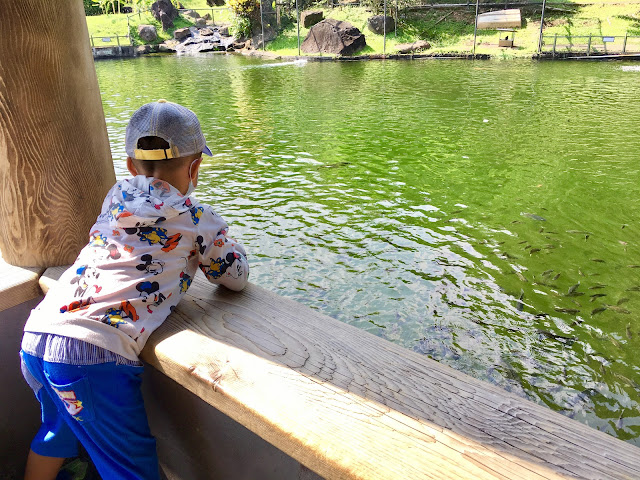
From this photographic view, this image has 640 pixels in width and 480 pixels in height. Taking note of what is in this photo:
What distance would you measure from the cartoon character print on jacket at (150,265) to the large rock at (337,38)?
27915mm

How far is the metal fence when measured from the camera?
923 inches

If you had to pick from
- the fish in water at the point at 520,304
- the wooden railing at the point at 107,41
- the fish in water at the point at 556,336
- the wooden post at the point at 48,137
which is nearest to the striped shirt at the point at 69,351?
the wooden post at the point at 48,137

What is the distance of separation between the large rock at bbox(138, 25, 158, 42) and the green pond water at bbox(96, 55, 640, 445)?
2896 cm

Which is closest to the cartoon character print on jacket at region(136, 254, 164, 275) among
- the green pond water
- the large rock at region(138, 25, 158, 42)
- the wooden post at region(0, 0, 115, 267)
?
the wooden post at region(0, 0, 115, 267)

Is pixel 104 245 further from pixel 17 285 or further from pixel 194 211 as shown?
pixel 17 285

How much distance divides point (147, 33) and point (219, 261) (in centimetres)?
4288

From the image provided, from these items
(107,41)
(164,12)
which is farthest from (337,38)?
(107,41)

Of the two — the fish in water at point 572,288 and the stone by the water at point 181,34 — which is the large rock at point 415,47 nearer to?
the stone by the water at point 181,34

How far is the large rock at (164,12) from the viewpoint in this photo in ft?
136

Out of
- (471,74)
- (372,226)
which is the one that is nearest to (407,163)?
(372,226)

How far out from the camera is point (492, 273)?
5.18 metres

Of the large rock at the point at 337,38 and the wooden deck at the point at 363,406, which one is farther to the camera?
the large rock at the point at 337,38

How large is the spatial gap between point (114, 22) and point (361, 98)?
35.3m

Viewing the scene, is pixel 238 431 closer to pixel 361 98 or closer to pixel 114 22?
pixel 361 98
